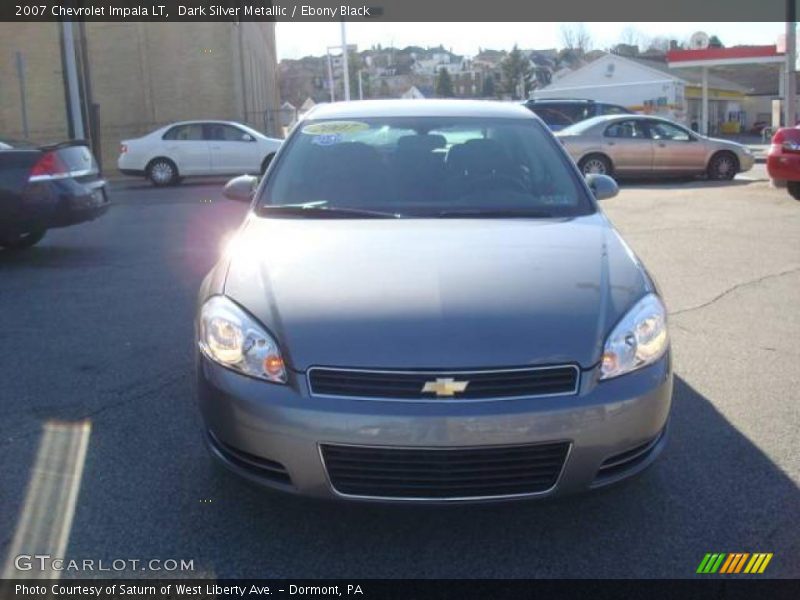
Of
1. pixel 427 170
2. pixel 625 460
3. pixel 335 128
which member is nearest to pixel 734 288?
pixel 427 170

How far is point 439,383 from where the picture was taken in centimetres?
278

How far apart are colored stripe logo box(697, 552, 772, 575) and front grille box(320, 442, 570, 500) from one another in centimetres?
64

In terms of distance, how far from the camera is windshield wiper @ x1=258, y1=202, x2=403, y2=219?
4.05 metres

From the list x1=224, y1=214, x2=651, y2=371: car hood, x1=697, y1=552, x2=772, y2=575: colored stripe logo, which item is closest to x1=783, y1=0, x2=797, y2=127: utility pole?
x1=224, y1=214, x2=651, y2=371: car hood

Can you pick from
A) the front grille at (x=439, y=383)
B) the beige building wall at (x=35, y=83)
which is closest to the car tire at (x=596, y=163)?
the front grille at (x=439, y=383)

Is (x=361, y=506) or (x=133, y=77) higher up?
(x=133, y=77)

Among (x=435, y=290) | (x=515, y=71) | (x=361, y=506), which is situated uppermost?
(x=515, y=71)

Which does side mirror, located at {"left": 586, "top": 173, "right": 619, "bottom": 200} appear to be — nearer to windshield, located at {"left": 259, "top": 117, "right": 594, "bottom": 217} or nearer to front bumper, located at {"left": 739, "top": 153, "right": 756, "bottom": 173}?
windshield, located at {"left": 259, "top": 117, "right": 594, "bottom": 217}

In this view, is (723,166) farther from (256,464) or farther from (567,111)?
(256,464)

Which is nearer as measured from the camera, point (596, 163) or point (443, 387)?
point (443, 387)

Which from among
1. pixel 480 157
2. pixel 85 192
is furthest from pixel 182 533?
pixel 85 192

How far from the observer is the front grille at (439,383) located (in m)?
2.79

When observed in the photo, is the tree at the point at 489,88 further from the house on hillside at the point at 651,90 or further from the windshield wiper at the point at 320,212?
the windshield wiper at the point at 320,212

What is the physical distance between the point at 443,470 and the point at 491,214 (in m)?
1.64
